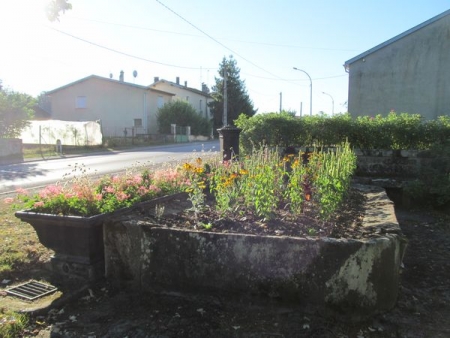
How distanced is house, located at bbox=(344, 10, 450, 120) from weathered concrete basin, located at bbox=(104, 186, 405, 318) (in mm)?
18149

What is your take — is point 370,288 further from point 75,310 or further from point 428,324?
point 75,310

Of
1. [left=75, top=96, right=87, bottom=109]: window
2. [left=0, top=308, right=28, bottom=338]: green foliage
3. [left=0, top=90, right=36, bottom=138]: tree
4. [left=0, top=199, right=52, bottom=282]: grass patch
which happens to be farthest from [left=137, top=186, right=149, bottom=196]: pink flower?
[left=75, top=96, right=87, bottom=109]: window

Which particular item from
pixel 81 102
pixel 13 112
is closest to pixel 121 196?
pixel 13 112

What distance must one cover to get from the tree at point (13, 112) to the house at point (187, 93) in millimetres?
21982

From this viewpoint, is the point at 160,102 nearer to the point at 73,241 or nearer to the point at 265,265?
the point at 73,241

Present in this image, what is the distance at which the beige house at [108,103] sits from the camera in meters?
37.1

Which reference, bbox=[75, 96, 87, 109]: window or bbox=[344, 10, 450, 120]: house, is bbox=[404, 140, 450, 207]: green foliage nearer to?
bbox=[344, 10, 450, 120]: house

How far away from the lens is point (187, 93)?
49531mm

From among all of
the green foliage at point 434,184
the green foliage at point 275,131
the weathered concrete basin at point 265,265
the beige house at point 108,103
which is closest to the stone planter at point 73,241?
the weathered concrete basin at point 265,265

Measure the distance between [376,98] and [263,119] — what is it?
13.1 m

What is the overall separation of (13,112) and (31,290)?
20.7m

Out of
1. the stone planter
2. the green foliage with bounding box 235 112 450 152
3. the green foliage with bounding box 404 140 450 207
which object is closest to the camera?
the stone planter

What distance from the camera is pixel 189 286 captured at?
338 centimetres

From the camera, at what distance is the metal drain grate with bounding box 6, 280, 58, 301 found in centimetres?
349
